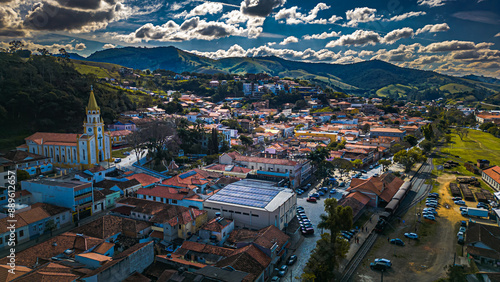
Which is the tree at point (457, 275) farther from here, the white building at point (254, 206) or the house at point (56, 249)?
the house at point (56, 249)

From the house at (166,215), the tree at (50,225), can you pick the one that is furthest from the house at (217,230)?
the tree at (50,225)

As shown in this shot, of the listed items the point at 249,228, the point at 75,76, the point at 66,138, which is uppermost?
the point at 75,76

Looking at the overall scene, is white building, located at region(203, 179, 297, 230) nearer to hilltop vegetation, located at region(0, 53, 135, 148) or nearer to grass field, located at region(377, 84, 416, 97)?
hilltop vegetation, located at region(0, 53, 135, 148)

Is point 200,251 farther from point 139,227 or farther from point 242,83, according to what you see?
point 242,83

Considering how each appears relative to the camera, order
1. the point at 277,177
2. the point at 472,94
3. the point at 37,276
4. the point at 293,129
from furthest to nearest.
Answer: the point at 472,94, the point at 293,129, the point at 277,177, the point at 37,276

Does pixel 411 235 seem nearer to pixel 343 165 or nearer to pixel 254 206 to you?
pixel 254 206

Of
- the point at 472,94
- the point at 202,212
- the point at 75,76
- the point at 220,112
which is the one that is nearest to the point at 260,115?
the point at 220,112
